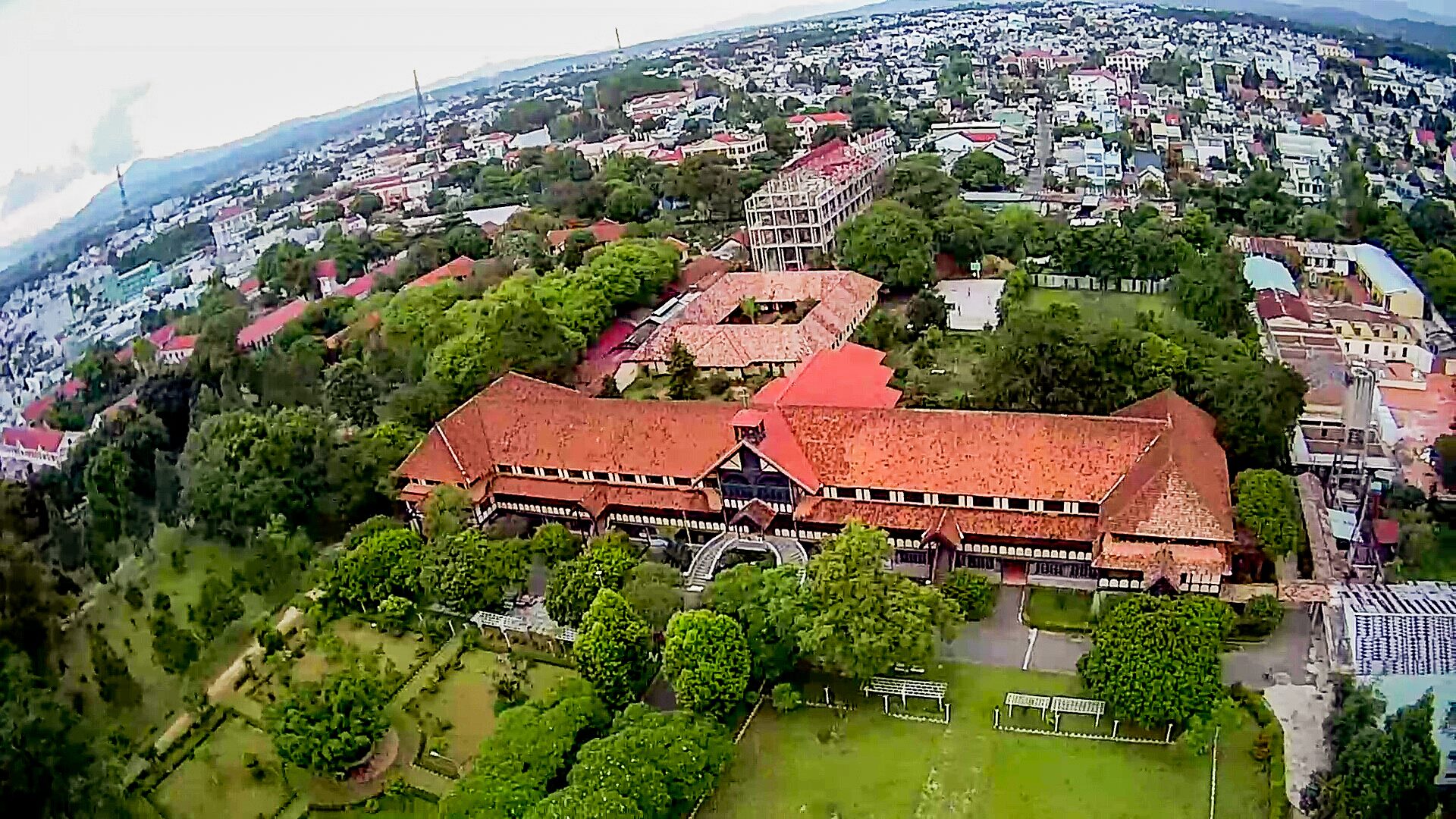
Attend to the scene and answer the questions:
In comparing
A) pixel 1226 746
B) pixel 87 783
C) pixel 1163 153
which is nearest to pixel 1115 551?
pixel 1226 746

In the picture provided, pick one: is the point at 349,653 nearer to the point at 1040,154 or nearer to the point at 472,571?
the point at 472,571

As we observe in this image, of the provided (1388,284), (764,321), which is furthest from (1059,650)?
(1388,284)

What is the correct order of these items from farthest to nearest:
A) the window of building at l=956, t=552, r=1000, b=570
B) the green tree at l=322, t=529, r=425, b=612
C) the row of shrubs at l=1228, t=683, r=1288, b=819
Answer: the green tree at l=322, t=529, r=425, b=612 < the window of building at l=956, t=552, r=1000, b=570 < the row of shrubs at l=1228, t=683, r=1288, b=819

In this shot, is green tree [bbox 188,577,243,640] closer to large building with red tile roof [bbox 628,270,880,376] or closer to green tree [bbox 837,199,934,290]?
large building with red tile roof [bbox 628,270,880,376]

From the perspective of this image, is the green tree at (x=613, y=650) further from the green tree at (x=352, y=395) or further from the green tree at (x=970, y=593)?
the green tree at (x=352, y=395)

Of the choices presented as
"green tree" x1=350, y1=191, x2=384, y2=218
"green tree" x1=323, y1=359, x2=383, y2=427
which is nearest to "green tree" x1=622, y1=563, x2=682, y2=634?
"green tree" x1=323, y1=359, x2=383, y2=427

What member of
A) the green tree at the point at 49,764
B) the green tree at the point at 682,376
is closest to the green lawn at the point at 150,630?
the green tree at the point at 49,764
